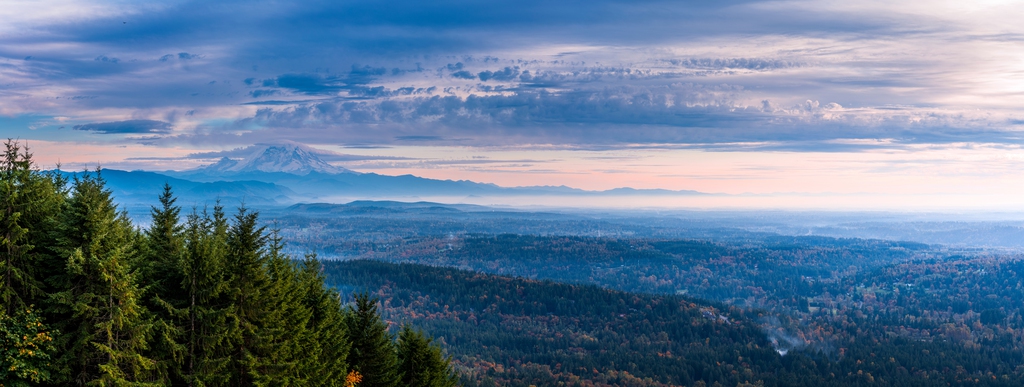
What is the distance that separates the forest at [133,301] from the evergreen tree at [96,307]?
0.21 feet

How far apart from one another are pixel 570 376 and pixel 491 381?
27.9 metres

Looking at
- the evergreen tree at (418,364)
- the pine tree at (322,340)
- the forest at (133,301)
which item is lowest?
the evergreen tree at (418,364)

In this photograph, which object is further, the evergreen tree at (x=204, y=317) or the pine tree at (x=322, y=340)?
the pine tree at (x=322, y=340)

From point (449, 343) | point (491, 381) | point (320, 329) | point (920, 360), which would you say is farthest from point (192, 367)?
point (920, 360)

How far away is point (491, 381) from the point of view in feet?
449

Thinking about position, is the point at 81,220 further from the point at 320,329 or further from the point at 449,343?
the point at 449,343

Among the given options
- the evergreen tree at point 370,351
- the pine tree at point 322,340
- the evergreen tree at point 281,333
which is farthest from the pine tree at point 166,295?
the evergreen tree at point 370,351

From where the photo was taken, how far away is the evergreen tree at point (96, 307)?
3209 centimetres

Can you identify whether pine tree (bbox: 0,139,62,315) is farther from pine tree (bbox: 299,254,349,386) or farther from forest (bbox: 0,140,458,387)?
pine tree (bbox: 299,254,349,386)

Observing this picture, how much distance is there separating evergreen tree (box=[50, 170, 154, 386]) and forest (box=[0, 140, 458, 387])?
2.5 inches

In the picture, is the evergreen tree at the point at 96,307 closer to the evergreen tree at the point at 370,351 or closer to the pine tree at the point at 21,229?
the pine tree at the point at 21,229

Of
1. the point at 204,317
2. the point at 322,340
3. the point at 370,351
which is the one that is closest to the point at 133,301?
the point at 204,317

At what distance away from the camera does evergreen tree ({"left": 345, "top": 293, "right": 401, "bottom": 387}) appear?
52428 millimetres

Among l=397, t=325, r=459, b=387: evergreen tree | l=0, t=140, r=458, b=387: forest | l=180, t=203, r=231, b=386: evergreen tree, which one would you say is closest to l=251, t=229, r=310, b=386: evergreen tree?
l=0, t=140, r=458, b=387: forest
